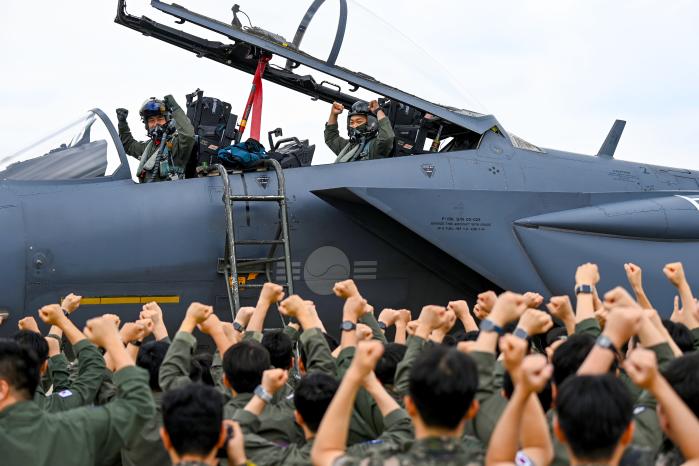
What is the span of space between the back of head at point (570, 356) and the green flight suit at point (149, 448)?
6.67ft

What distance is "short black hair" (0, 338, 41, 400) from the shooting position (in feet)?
13.9

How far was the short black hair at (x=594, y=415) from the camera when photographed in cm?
315

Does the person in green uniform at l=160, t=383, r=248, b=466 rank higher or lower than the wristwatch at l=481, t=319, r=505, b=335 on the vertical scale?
lower

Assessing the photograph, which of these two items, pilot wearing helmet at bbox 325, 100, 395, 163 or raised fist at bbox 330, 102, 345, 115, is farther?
raised fist at bbox 330, 102, 345, 115

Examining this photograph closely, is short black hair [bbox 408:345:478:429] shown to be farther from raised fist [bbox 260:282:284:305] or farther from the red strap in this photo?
the red strap

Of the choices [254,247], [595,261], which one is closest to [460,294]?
[595,261]

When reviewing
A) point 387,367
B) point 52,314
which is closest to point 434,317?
point 387,367

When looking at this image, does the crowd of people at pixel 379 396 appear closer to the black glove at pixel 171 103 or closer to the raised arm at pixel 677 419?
the raised arm at pixel 677 419

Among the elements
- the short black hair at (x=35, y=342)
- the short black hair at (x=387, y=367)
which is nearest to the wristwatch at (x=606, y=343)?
the short black hair at (x=387, y=367)

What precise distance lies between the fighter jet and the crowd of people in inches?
99.9

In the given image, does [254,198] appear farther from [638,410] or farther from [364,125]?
[638,410]

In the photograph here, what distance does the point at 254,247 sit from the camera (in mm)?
9359

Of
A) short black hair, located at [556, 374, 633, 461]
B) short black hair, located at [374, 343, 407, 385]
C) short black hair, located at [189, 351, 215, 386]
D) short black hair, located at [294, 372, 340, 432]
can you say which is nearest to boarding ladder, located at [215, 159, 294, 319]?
short black hair, located at [189, 351, 215, 386]

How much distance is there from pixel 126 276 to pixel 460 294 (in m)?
3.43
